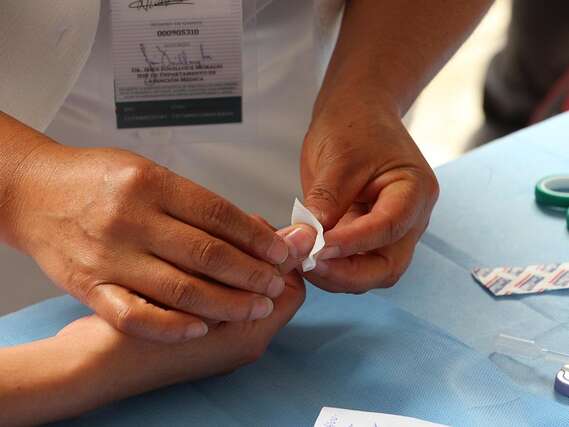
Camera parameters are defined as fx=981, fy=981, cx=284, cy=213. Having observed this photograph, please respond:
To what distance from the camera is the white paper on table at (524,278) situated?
1.05 meters

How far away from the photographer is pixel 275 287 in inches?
34.9

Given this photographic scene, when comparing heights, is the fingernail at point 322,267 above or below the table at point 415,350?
above

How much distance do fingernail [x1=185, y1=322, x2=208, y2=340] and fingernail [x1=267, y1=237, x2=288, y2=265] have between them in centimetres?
9

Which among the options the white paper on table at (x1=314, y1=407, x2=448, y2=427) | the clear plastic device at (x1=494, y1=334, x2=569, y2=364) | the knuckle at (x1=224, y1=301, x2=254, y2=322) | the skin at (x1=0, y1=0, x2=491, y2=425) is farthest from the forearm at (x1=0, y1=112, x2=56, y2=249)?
the clear plastic device at (x1=494, y1=334, x2=569, y2=364)

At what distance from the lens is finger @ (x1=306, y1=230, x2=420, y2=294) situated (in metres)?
0.95

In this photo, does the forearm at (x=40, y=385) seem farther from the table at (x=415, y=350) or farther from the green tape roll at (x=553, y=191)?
the green tape roll at (x=553, y=191)

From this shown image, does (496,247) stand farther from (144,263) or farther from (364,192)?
(144,263)

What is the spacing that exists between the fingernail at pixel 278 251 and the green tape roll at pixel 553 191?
0.46m

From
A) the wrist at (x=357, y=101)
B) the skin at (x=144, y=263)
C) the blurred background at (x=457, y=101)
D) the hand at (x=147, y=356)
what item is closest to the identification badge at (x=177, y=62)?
the wrist at (x=357, y=101)

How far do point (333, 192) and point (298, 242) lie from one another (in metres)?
0.12

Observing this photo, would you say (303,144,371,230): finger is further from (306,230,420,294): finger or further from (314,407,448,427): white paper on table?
(314,407,448,427): white paper on table

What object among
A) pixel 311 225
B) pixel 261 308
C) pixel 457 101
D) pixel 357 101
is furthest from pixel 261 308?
pixel 457 101

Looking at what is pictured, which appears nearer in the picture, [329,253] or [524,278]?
[329,253]

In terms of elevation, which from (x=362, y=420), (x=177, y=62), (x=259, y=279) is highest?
(x=177, y=62)
